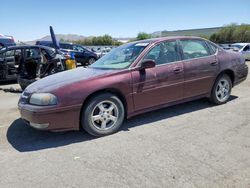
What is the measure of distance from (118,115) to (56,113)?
3.36 ft

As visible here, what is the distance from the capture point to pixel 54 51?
9.11m

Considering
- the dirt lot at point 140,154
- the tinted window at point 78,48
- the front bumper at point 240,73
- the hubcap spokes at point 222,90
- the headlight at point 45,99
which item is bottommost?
the dirt lot at point 140,154

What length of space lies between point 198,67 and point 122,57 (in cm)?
150

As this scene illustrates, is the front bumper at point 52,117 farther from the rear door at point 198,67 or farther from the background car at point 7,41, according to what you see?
the background car at point 7,41

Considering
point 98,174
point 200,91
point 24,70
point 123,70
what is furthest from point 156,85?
point 24,70

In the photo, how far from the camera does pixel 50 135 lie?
448cm

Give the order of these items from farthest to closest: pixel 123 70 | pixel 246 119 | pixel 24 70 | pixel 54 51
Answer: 1. pixel 54 51
2. pixel 24 70
3. pixel 246 119
4. pixel 123 70

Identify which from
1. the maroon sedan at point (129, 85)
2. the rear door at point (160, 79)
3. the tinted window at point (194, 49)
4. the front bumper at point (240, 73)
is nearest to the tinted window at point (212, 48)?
the maroon sedan at point (129, 85)

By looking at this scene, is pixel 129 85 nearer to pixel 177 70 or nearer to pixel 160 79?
pixel 160 79

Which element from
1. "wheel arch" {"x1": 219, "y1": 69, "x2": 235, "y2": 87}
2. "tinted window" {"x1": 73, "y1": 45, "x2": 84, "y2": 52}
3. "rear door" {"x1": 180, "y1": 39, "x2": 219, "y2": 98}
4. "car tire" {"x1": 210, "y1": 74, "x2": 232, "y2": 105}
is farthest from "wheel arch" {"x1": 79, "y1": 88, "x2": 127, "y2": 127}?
"tinted window" {"x1": 73, "y1": 45, "x2": 84, "y2": 52}

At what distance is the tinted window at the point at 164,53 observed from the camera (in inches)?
194

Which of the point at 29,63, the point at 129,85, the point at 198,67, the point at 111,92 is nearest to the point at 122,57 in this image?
the point at 129,85

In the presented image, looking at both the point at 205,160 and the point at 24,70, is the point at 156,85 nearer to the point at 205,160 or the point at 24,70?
the point at 205,160

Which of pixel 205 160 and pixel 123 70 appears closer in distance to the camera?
pixel 205 160
